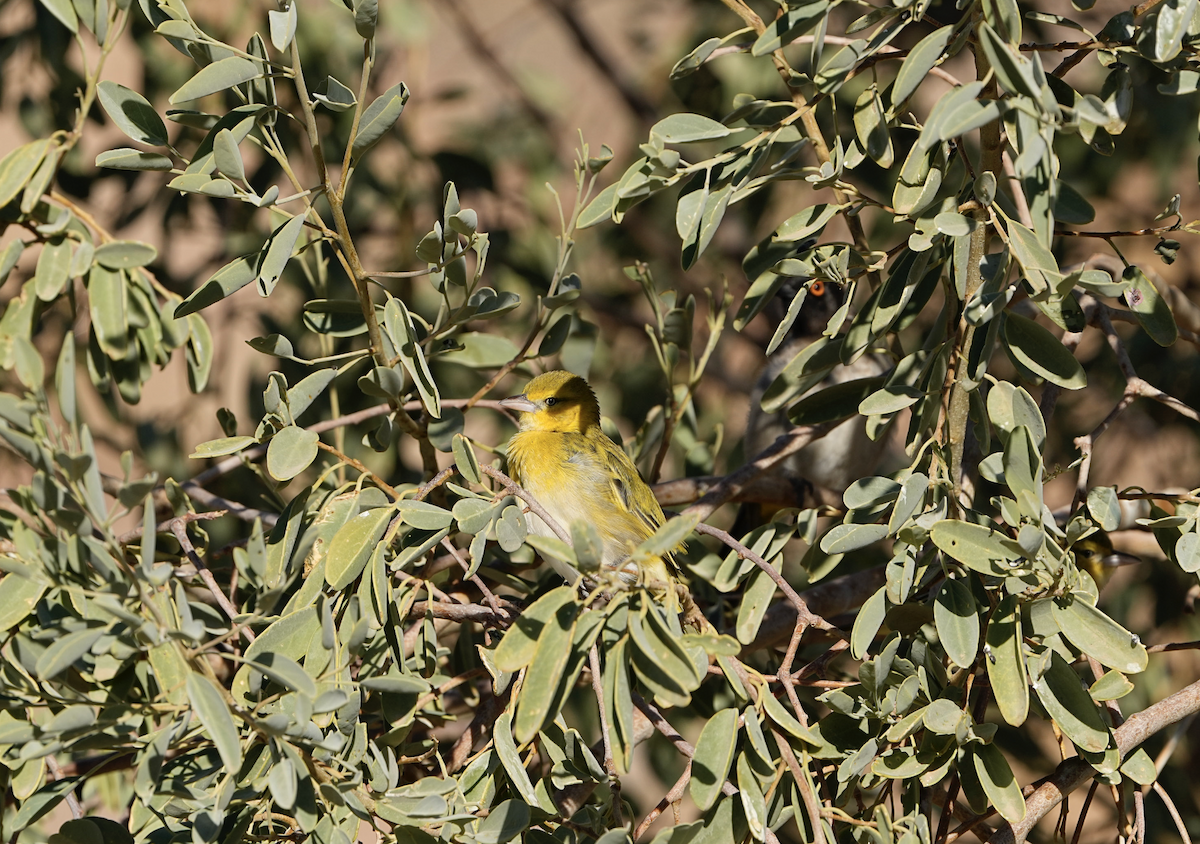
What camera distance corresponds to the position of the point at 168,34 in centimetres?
157

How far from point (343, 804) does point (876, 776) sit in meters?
0.80

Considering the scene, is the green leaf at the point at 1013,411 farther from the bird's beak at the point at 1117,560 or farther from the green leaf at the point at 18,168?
the green leaf at the point at 18,168

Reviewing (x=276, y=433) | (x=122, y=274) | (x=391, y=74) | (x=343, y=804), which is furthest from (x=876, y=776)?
(x=391, y=74)

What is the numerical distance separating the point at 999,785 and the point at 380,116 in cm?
141

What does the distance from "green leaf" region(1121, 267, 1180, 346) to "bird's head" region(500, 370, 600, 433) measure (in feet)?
5.56

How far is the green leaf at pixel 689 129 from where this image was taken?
1.66m

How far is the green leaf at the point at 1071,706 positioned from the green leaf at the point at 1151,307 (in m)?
0.56

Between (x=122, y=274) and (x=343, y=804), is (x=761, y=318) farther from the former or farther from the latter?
(x=343, y=804)

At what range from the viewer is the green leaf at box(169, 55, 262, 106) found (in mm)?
1572

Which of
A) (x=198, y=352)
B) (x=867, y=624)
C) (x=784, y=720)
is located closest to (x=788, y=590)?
(x=867, y=624)

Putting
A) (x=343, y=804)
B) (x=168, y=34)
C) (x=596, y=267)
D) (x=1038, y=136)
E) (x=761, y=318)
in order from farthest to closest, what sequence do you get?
(x=596, y=267), (x=761, y=318), (x=168, y=34), (x=343, y=804), (x=1038, y=136)

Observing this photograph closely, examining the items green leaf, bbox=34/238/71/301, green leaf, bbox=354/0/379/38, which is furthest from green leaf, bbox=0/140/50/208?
green leaf, bbox=354/0/379/38

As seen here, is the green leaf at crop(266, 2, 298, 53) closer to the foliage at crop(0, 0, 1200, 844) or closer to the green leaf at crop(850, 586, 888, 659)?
the foliage at crop(0, 0, 1200, 844)

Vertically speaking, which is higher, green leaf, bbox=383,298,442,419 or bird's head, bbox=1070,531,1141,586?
green leaf, bbox=383,298,442,419
